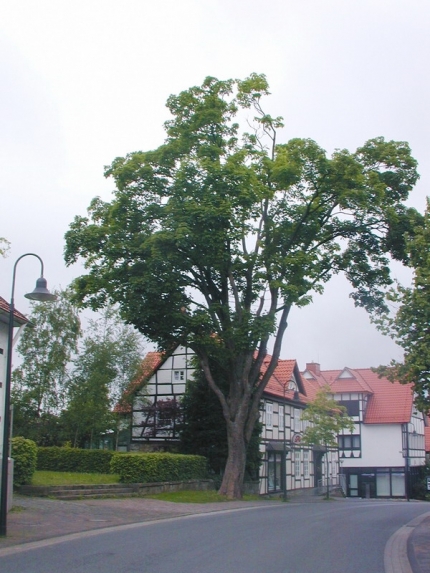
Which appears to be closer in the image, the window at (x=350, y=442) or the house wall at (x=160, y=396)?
the house wall at (x=160, y=396)

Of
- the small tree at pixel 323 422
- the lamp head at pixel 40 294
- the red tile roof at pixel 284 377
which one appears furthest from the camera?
the red tile roof at pixel 284 377

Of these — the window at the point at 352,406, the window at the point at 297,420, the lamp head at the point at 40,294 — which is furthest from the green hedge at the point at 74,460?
the window at the point at 352,406

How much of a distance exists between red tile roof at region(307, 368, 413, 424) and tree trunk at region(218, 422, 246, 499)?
111 ft

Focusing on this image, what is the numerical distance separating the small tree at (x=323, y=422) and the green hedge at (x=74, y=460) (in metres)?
16.1

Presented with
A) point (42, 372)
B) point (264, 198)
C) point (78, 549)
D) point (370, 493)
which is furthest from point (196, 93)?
point (370, 493)

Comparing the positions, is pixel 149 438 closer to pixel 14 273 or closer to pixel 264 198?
pixel 264 198

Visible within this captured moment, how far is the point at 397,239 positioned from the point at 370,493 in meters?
37.4

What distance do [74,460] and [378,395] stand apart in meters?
38.9

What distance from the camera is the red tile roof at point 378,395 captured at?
62.9m

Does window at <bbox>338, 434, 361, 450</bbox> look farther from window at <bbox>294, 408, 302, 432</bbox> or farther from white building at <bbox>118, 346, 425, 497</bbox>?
window at <bbox>294, 408, 302, 432</bbox>

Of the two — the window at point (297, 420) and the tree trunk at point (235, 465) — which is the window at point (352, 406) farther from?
the tree trunk at point (235, 465)

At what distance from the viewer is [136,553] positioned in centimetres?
1202

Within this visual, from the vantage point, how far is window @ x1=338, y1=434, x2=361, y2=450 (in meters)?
63.5

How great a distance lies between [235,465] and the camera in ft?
98.3
